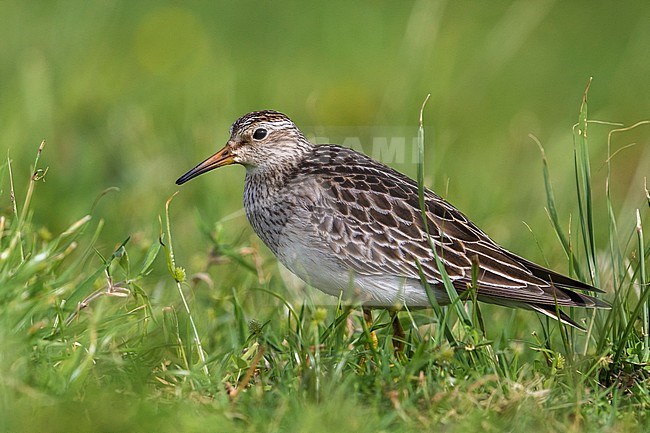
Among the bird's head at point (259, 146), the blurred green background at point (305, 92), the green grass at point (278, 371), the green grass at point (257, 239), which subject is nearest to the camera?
the green grass at point (278, 371)

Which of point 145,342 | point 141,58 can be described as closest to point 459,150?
point 141,58

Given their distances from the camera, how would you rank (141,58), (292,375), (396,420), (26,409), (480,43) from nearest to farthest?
(26,409) → (396,420) → (292,375) → (141,58) → (480,43)

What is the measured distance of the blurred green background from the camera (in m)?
8.23

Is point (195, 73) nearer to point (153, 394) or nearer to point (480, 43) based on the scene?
point (480, 43)

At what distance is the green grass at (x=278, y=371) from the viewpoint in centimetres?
405

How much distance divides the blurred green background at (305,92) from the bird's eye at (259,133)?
0.59 meters

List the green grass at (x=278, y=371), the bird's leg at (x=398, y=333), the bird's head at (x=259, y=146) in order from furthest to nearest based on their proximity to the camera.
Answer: the bird's head at (x=259, y=146)
the bird's leg at (x=398, y=333)
the green grass at (x=278, y=371)

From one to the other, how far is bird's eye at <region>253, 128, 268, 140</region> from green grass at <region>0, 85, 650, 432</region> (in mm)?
1354

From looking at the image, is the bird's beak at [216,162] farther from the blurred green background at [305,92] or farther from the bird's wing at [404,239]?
the bird's wing at [404,239]

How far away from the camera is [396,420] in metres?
4.19

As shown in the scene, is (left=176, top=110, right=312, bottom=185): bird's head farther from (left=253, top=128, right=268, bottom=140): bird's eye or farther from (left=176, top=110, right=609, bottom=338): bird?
(left=176, top=110, right=609, bottom=338): bird

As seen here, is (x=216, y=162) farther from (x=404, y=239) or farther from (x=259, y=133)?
(x=404, y=239)

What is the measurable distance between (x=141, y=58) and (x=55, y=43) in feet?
5.22

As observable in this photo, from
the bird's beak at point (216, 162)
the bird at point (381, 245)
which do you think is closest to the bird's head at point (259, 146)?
the bird's beak at point (216, 162)
